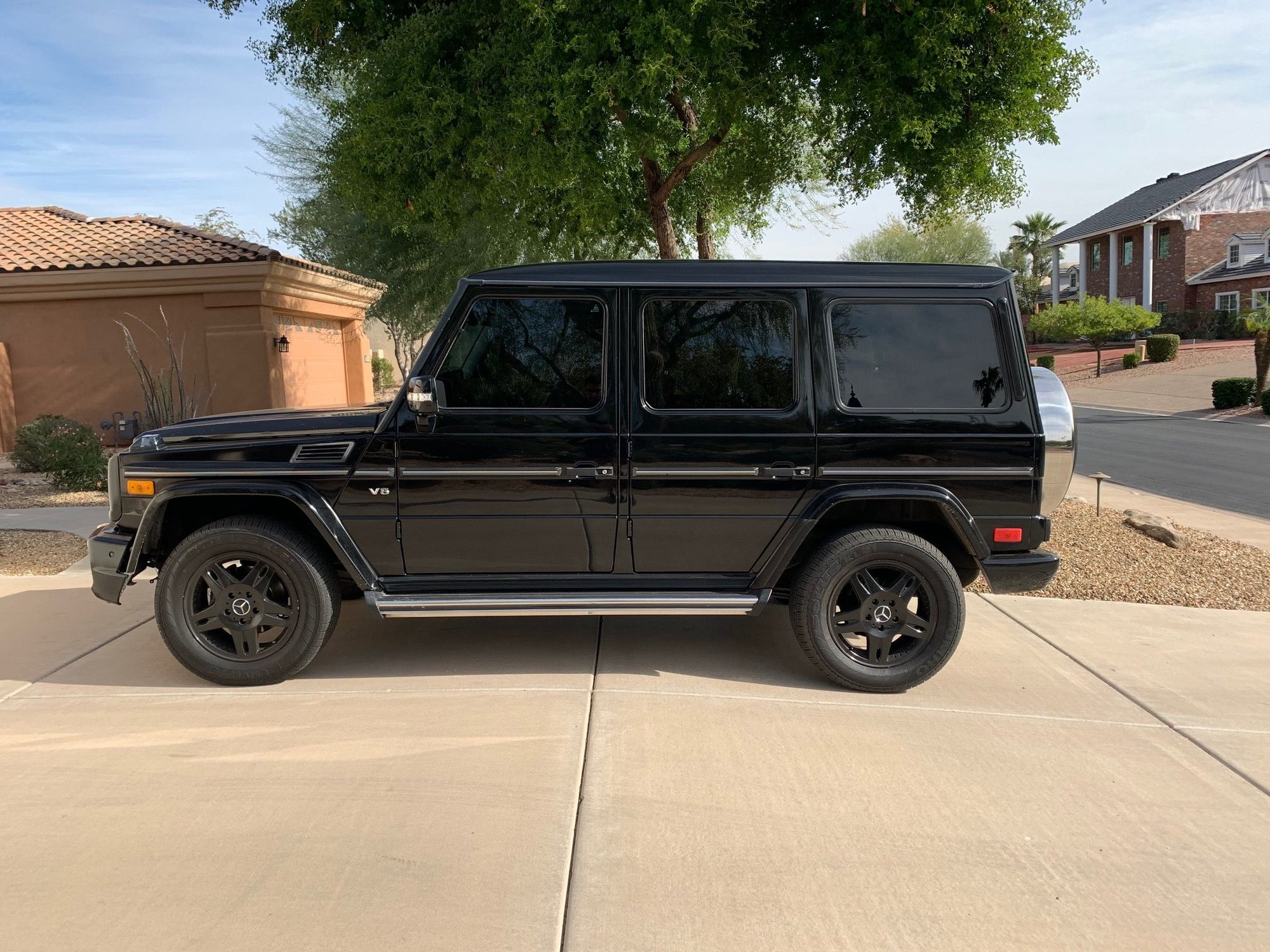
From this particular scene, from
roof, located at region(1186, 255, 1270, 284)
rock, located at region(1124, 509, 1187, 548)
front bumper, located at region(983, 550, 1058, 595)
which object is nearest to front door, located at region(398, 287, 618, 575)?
front bumper, located at region(983, 550, 1058, 595)

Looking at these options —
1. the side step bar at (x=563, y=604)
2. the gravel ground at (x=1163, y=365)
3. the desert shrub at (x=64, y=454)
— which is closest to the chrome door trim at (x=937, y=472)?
the side step bar at (x=563, y=604)

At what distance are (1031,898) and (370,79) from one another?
921 centimetres

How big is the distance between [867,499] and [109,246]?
1842 centimetres

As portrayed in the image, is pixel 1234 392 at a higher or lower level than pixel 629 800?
higher

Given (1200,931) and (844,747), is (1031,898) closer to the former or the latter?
(1200,931)

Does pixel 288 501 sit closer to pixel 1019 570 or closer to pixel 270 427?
pixel 270 427

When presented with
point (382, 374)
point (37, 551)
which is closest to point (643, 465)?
point (37, 551)

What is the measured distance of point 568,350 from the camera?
16.5 feet

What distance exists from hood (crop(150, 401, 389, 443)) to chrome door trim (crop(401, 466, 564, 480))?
1.05 feet

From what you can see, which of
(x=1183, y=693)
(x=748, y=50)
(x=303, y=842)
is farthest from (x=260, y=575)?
(x=748, y=50)

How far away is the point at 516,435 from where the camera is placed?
4969 mm

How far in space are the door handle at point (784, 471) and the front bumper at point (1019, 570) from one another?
3.39ft

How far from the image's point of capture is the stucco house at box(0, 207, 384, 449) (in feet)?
59.4

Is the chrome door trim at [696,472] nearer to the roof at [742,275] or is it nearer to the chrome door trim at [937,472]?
the chrome door trim at [937,472]
